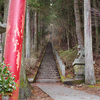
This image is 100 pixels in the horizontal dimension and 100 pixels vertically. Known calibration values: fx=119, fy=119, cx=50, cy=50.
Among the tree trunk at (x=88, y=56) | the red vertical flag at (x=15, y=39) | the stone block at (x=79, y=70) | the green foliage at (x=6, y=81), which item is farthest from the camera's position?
the stone block at (x=79, y=70)

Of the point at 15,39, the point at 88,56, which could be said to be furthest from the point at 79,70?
the point at 15,39

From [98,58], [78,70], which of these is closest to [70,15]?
[98,58]

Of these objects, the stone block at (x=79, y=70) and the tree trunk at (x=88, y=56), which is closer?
the tree trunk at (x=88, y=56)

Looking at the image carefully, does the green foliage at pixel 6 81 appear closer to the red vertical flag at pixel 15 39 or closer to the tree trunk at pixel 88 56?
the red vertical flag at pixel 15 39

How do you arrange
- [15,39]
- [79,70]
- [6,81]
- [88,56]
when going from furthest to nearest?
[79,70], [88,56], [15,39], [6,81]

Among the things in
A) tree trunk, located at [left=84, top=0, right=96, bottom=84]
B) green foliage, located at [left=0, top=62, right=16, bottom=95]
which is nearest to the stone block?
tree trunk, located at [left=84, top=0, right=96, bottom=84]

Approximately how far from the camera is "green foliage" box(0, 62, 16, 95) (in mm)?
2241

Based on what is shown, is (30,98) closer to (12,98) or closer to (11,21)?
(12,98)

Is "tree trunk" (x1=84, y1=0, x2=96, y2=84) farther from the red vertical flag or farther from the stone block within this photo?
the red vertical flag

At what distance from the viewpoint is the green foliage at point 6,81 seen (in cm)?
224

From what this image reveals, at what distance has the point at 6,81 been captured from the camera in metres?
2.24

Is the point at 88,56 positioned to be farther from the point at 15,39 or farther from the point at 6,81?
the point at 6,81

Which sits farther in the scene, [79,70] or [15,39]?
[79,70]

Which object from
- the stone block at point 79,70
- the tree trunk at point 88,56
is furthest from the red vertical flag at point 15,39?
the stone block at point 79,70
